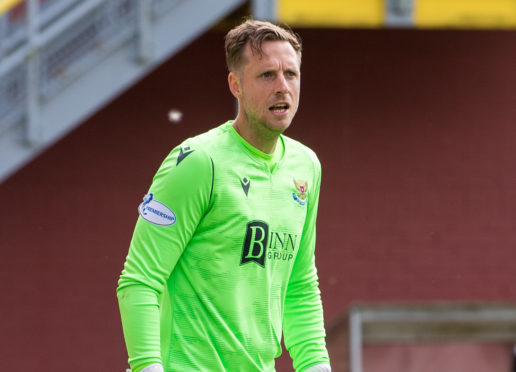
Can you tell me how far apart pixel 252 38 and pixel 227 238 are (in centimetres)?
73

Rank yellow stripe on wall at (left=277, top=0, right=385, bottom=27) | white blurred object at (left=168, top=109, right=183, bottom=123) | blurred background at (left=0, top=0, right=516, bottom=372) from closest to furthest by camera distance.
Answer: yellow stripe on wall at (left=277, top=0, right=385, bottom=27)
blurred background at (left=0, top=0, right=516, bottom=372)
white blurred object at (left=168, top=109, right=183, bottom=123)

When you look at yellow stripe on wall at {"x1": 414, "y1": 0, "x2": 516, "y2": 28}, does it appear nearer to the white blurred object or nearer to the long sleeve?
the white blurred object

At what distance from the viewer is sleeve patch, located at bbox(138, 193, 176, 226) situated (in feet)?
11.1

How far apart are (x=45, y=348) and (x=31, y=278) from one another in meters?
0.71

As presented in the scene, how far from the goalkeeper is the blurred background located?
4533 millimetres

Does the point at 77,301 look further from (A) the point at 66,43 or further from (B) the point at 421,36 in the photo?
(B) the point at 421,36

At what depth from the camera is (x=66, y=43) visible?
8336 millimetres

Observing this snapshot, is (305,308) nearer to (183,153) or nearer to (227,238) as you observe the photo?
(227,238)

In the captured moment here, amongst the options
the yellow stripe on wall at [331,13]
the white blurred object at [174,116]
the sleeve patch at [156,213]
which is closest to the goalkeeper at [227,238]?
the sleeve patch at [156,213]

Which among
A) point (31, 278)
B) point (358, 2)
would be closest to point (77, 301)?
point (31, 278)

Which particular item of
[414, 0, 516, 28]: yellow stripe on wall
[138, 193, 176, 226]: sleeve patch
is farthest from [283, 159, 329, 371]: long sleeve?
[414, 0, 516, 28]: yellow stripe on wall

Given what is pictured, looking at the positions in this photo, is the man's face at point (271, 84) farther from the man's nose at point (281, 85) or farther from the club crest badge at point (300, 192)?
the club crest badge at point (300, 192)

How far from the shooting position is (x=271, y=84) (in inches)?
140

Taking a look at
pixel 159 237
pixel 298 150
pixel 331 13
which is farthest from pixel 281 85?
pixel 331 13
